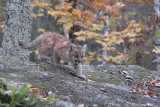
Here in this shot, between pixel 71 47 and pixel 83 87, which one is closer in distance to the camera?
pixel 83 87

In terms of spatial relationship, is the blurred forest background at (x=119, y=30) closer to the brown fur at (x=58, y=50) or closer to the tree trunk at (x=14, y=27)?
the tree trunk at (x=14, y=27)

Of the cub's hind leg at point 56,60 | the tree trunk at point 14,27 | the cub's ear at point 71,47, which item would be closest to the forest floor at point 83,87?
the cub's hind leg at point 56,60

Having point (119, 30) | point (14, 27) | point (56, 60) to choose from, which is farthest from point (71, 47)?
point (119, 30)

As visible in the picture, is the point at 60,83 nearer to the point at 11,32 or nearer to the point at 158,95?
the point at 158,95

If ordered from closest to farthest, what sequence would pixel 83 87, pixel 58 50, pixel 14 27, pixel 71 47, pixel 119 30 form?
1. pixel 83 87
2. pixel 71 47
3. pixel 58 50
4. pixel 14 27
5. pixel 119 30

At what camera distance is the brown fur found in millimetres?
5555

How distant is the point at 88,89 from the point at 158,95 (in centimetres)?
213

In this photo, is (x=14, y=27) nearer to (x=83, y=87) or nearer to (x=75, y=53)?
(x=75, y=53)

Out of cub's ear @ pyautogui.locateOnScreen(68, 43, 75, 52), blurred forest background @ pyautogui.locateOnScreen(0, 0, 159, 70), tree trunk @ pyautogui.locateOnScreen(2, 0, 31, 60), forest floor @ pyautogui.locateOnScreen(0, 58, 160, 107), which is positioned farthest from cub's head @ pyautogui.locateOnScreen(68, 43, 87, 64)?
blurred forest background @ pyautogui.locateOnScreen(0, 0, 159, 70)

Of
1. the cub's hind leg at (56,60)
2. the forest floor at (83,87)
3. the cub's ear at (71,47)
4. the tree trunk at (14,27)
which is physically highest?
the tree trunk at (14,27)

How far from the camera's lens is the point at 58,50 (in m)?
5.76

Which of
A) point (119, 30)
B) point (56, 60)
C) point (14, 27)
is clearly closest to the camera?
point (56, 60)

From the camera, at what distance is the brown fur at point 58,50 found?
555 cm

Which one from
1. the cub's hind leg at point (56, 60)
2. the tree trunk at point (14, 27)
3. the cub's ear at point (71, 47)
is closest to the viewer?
the cub's ear at point (71, 47)
